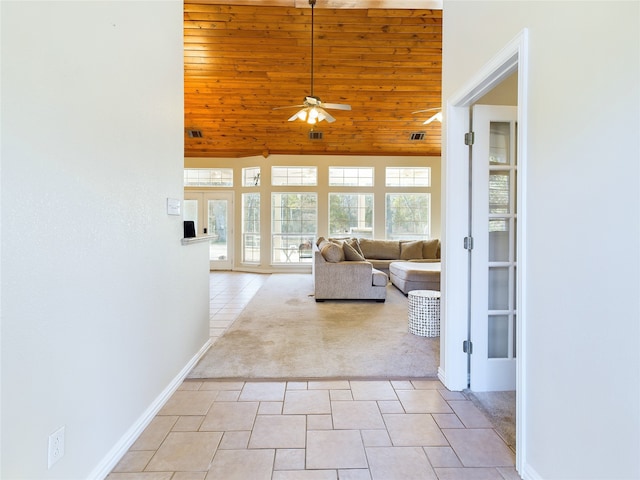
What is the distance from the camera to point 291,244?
7.93 meters

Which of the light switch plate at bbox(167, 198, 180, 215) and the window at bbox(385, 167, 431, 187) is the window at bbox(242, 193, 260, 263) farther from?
the light switch plate at bbox(167, 198, 180, 215)

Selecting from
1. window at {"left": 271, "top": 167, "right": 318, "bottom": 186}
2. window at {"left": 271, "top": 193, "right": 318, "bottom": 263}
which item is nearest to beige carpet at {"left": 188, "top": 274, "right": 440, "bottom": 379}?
window at {"left": 271, "top": 193, "right": 318, "bottom": 263}

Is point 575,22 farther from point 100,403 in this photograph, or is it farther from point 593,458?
point 100,403

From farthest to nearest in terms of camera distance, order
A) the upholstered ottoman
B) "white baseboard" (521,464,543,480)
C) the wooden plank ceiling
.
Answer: the upholstered ottoman < the wooden plank ceiling < "white baseboard" (521,464,543,480)

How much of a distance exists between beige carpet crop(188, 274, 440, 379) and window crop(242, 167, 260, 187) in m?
4.12

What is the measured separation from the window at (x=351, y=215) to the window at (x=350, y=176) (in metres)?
0.24

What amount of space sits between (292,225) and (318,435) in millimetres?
6377

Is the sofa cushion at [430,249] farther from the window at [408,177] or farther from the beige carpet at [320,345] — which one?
the beige carpet at [320,345]

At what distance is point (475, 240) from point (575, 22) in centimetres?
127

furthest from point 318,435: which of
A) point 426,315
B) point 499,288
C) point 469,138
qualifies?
point 469,138

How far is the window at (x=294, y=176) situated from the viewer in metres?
7.85

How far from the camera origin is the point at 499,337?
7.30 ft

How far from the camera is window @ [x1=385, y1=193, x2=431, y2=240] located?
7.86 metres

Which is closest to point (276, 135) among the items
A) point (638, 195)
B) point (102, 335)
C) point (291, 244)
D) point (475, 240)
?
point (291, 244)
